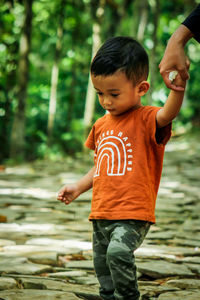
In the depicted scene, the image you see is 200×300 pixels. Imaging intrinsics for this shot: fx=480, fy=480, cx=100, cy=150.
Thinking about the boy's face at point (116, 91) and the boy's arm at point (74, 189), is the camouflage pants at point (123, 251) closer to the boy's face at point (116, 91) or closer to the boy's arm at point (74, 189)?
the boy's arm at point (74, 189)

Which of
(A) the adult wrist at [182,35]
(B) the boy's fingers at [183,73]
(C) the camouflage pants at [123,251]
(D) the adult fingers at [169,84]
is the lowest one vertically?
(C) the camouflage pants at [123,251]

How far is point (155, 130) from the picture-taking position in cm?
214

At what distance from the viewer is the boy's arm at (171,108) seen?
1.92 meters

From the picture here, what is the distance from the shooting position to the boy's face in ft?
7.06

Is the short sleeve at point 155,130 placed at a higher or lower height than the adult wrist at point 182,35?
lower

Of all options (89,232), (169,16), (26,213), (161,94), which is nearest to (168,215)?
(89,232)

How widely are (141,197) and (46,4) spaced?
11.0 meters

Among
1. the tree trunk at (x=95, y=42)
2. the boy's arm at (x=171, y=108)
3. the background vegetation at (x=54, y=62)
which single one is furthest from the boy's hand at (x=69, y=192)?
the tree trunk at (x=95, y=42)

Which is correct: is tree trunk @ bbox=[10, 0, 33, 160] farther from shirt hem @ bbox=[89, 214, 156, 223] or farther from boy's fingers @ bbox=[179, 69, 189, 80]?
boy's fingers @ bbox=[179, 69, 189, 80]

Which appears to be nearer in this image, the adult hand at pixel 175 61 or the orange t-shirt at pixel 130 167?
the adult hand at pixel 175 61

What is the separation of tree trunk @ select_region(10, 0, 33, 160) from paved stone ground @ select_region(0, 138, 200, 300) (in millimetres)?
3408

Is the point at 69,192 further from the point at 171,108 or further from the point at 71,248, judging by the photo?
the point at 71,248

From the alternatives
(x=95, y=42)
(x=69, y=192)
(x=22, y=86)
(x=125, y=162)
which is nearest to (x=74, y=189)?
(x=69, y=192)

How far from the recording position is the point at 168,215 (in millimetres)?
4805
